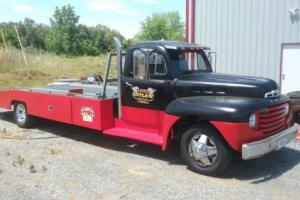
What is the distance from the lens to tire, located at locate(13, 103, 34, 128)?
404 inches

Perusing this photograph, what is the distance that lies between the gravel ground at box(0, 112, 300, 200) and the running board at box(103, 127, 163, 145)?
0.38 meters

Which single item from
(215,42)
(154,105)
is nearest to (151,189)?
(154,105)

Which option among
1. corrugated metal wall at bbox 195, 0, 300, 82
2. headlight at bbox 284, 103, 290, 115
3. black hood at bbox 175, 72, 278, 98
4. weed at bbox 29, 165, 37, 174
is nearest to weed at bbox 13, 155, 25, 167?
weed at bbox 29, 165, 37, 174

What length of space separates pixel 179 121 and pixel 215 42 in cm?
844

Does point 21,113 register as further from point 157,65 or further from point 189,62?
point 189,62

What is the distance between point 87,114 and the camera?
829 centimetres

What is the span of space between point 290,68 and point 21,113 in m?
8.14

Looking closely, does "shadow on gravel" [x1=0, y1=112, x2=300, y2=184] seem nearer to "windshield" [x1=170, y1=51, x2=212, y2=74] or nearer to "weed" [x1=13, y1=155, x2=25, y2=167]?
"windshield" [x1=170, y1=51, x2=212, y2=74]

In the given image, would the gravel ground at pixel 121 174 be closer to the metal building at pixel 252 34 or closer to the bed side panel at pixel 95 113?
the bed side panel at pixel 95 113

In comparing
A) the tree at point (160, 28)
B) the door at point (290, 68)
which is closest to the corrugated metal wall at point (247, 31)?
the door at point (290, 68)

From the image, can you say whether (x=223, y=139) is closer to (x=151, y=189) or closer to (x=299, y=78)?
(x=151, y=189)

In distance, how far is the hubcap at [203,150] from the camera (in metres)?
6.55

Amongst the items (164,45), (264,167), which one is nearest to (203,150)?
(264,167)

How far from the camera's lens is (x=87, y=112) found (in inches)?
326
